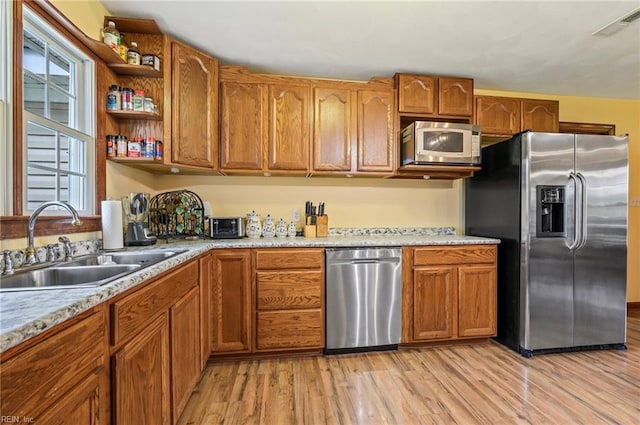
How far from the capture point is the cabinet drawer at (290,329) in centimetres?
225

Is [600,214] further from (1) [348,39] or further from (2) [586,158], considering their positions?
(1) [348,39]

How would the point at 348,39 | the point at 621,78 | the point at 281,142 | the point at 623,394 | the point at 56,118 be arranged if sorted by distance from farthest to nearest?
the point at 621,78 → the point at 281,142 → the point at 348,39 → the point at 623,394 → the point at 56,118

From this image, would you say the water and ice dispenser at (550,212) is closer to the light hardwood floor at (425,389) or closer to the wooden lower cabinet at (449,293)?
the wooden lower cabinet at (449,293)

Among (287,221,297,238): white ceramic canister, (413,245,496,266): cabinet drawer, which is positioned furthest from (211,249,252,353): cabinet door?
(413,245,496,266): cabinet drawer

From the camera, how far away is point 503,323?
2545 mm

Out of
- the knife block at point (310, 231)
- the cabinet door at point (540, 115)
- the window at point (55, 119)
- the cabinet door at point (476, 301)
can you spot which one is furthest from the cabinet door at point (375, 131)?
the window at point (55, 119)

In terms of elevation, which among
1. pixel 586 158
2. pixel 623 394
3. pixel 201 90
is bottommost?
pixel 623 394

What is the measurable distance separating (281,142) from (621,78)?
10.5ft

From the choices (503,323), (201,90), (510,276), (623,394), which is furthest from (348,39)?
(623,394)

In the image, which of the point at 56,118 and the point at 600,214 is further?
the point at 600,214

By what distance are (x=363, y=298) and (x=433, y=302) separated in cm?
60

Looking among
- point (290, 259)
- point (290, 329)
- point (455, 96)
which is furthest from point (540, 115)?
point (290, 329)

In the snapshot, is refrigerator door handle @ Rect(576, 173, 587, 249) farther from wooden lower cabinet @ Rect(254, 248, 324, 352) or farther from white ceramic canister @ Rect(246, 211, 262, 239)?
white ceramic canister @ Rect(246, 211, 262, 239)

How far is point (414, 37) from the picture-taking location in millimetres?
2125
